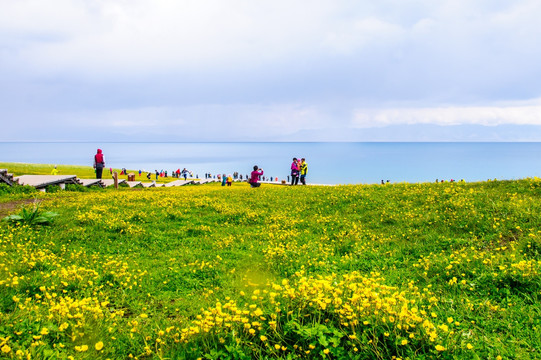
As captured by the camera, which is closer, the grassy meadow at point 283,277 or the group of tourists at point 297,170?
the grassy meadow at point 283,277

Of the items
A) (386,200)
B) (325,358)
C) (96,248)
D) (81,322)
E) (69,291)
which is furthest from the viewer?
(386,200)

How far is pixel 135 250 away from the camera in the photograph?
10.8 m

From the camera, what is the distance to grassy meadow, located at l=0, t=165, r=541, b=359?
475cm

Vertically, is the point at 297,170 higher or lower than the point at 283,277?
higher

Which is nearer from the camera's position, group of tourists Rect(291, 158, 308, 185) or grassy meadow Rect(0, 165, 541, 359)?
grassy meadow Rect(0, 165, 541, 359)

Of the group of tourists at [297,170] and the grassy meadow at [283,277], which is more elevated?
the group of tourists at [297,170]

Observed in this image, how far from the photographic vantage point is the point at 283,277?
339 inches

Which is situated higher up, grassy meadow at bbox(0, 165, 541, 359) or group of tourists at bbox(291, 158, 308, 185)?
group of tourists at bbox(291, 158, 308, 185)

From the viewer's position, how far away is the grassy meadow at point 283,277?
4.75 metres

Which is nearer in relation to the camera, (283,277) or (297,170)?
(283,277)

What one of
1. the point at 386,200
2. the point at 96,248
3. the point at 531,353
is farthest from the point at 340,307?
the point at 386,200

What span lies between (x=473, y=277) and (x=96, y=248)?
1061cm

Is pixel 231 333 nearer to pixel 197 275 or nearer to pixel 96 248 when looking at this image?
pixel 197 275

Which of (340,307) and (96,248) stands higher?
(340,307)
